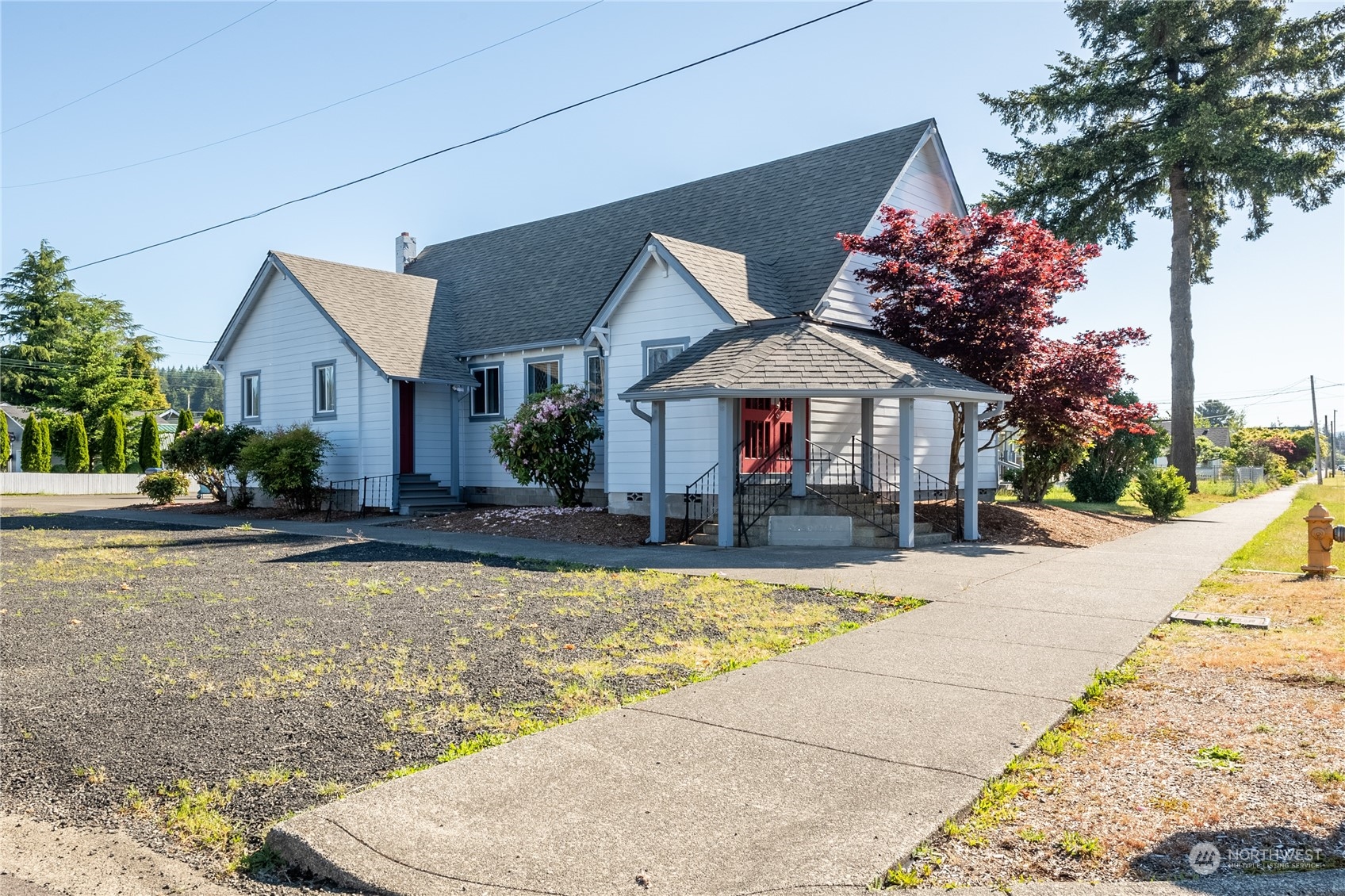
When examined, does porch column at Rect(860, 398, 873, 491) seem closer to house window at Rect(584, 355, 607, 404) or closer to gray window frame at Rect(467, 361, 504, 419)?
house window at Rect(584, 355, 607, 404)

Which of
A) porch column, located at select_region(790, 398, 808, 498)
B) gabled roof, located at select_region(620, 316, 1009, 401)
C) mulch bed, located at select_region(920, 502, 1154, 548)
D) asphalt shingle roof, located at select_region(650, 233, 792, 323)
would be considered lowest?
mulch bed, located at select_region(920, 502, 1154, 548)

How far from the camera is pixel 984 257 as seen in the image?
1689 centimetres

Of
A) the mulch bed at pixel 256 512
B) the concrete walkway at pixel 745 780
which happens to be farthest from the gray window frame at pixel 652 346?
the concrete walkway at pixel 745 780

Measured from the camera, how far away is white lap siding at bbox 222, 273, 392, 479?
878 inches

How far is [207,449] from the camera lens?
2402cm

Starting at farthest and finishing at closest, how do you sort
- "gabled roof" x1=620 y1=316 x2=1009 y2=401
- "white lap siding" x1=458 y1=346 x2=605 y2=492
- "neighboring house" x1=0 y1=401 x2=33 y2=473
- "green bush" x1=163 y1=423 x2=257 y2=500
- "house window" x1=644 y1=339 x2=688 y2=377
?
1. "neighboring house" x1=0 y1=401 x2=33 y2=473
2. "green bush" x1=163 y1=423 x2=257 y2=500
3. "white lap siding" x1=458 y1=346 x2=605 y2=492
4. "house window" x1=644 y1=339 x2=688 y2=377
5. "gabled roof" x1=620 y1=316 x2=1009 y2=401

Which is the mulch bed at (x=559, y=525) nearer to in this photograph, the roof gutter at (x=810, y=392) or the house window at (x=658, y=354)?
the roof gutter at (x=810, y=392)

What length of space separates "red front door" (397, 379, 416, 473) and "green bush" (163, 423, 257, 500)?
174 inches

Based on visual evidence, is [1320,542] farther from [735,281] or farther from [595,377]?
[595,377]

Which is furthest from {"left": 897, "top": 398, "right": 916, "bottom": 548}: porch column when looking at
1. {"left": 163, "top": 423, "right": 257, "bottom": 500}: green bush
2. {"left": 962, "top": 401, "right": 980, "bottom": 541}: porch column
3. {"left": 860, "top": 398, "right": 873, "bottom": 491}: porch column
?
{"left": 163, "top": 423, "right": 257, "bottom": 500}: green bush

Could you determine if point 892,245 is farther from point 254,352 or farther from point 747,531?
point 254,352

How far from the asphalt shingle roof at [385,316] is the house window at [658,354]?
662 centimetres

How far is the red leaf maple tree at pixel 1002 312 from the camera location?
16.7 metres

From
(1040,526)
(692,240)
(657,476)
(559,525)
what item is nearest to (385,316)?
(692,240)
